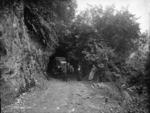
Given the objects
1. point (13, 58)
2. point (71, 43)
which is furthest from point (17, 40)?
point (71, 43)

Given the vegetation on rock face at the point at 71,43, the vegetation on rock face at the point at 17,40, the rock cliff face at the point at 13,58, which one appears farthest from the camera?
the vegetation on rock face at the point at 71,43

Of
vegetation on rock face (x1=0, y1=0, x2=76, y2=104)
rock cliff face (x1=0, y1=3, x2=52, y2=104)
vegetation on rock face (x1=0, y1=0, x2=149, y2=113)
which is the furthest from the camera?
vegetation on rock face (x1=0, y1=0, x2=149, y2=113)

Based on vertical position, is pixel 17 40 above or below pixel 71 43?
below

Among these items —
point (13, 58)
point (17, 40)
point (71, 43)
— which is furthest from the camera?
point (71, 43)

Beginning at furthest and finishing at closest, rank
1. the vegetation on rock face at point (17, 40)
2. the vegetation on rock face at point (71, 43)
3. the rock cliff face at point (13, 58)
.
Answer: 1. the vegetation on rock face at point (71, 43)
2. the vegetation on rock face at point (17, 40)
3. the rock cliff face at point (13, 58)

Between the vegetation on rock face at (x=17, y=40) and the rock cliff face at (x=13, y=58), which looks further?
the vegetation on rock face at (x=17, y=40)

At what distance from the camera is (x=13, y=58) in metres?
5.72

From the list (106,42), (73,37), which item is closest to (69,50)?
(73,37)

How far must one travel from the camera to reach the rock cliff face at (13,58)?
502 cm

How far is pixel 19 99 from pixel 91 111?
3.62 metres

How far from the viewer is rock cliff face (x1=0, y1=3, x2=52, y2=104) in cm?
502

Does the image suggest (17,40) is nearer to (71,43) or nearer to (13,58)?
(13,58)

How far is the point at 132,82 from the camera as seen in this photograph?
808 cm

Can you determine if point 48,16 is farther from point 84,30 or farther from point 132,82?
point 132,82
